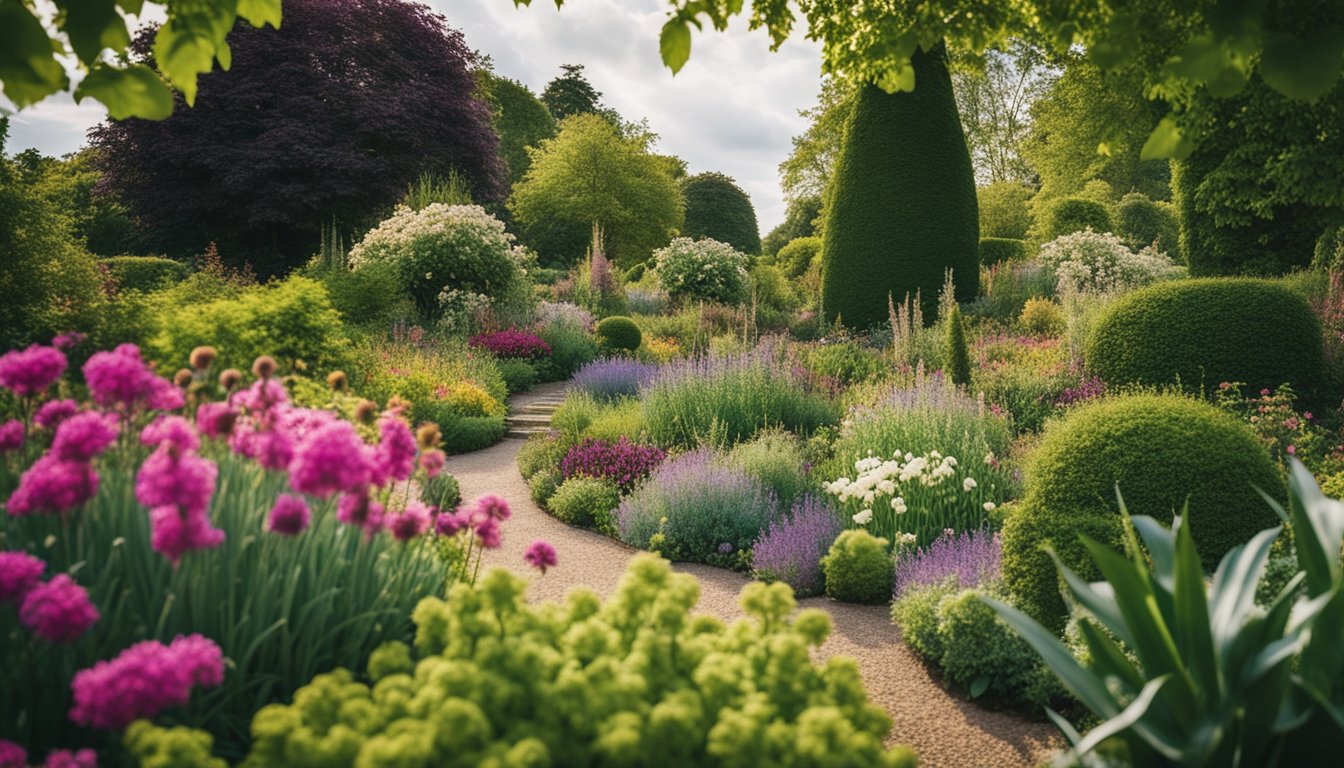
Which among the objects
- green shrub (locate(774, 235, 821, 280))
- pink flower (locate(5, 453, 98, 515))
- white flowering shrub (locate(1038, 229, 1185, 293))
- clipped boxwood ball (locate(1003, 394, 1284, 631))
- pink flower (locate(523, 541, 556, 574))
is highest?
green shrub (locate(774, 235, 821, 280))

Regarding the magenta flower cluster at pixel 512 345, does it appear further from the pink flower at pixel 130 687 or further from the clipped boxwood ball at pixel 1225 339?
the pink flower at pixel 130 687

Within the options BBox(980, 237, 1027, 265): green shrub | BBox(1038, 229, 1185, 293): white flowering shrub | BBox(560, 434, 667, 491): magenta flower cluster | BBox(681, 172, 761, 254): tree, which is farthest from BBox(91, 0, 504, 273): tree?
BBox(681, 172, 761, 254): tree

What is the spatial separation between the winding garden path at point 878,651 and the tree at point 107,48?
337 centimetres

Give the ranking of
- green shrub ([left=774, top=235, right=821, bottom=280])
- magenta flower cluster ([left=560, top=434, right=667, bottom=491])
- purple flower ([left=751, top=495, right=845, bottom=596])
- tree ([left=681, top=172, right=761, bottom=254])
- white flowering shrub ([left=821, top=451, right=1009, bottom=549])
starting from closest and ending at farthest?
1. purple flower ([left=751, top=495, right=845, bottom=596])
2. white flowering shrub ([left=821, top=451, right=1009, bottom=549])
3. magenta flower cluster ([left=560, top=434, right=667, bottom=491])
4. green shrub ([left=774, top=235, right=821, bottom=280])
5. tree ([left=681, top=172, right=761, bottom=254])

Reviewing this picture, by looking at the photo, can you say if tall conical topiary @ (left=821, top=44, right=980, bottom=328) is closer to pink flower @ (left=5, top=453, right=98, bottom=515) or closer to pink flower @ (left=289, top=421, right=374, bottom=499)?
pink flower @ (left=289, top=421, right=374, bottom=499)

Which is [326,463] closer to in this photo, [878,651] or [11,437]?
[11,437]

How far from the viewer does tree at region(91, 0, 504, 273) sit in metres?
18.5

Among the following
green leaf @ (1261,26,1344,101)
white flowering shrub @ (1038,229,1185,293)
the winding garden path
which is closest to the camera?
green leaf @ (1261,26,1344,101)

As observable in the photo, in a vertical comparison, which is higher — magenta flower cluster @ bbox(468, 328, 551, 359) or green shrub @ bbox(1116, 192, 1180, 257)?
green shrub @ bbox(1116, 192, 1180, 257)

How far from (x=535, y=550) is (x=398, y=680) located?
92cm

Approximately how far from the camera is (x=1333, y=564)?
2.12 metres

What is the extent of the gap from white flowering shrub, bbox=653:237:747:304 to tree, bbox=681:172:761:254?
22.7 meters

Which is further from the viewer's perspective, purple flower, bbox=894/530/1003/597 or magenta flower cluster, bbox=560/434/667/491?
magenta flower cluster, bbox=560/434/667/491

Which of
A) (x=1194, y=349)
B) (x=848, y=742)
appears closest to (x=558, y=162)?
(x=1194, y=349)
